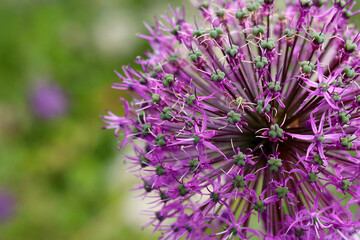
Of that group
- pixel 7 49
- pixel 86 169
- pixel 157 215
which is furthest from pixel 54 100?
pixel 157 215

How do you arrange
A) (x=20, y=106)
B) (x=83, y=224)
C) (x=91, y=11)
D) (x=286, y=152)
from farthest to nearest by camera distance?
1. (x=91, y=11)
2. (x=20, y=106)
3. (x=83, y=224)
4. (x=286, y=152)

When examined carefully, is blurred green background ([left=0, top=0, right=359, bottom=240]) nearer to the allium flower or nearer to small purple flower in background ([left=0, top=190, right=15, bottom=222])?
small purple flower in background ([left=0, top=190, right=15, bottom=222])

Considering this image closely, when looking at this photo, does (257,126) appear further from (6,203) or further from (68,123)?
(6,203)

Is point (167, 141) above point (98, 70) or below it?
below

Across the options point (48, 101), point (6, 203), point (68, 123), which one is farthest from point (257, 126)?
point (48, 101)

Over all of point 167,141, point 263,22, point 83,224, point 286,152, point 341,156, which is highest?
point 83,224

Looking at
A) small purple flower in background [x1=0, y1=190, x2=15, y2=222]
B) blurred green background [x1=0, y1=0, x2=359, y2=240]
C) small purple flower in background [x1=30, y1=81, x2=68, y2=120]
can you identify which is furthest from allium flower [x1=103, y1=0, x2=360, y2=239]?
small purple flower in background [x1=30, y1=81, x2=68, y2=120]

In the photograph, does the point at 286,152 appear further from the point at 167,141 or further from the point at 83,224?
the point at 83,224
